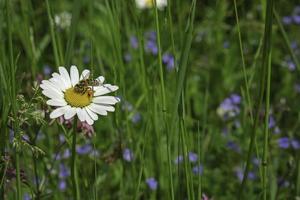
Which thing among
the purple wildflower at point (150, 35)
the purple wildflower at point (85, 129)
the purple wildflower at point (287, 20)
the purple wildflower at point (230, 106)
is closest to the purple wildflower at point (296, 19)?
the purple wildflower at point (287, 20)

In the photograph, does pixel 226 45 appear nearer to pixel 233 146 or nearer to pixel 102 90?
pixel 233 146

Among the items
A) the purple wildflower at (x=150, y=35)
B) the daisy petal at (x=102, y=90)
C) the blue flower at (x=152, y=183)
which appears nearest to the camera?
the daisy petal at (x=102, y=90)

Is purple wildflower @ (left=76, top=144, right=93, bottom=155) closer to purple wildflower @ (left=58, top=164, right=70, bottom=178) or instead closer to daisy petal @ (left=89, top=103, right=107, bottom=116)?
purple wildflower @ (left=58, top=164, right=70, bottom=178)

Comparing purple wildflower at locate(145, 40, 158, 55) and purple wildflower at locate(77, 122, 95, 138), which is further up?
purple wildflower at locate(145, 40, 158, 55)

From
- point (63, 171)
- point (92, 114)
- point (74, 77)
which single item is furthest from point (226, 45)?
point (92, 114)

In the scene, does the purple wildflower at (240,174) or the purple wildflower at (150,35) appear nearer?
the purple wildflower at (240,174)

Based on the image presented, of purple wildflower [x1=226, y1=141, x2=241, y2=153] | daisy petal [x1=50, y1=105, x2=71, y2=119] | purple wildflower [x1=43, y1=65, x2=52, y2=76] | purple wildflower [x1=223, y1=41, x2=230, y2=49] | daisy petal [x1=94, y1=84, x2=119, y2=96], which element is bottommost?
daisy petal [x1=50, y1=105, x2=71, y2=119]

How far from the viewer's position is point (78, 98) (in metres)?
1.04

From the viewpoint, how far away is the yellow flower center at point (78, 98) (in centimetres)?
103

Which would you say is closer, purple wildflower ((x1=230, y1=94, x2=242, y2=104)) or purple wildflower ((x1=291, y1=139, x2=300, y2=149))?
purple wildflower ((x1=291, y1=139, x2=300, y2=149))

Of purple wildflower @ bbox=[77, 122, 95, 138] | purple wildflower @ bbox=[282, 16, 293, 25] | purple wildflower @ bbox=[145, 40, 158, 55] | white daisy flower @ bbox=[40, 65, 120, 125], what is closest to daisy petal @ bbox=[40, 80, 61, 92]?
white daisy flower @ bbox=[40, 65, 120, 125]

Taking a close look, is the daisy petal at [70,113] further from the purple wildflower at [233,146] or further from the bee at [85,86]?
the purple wildflower at [233,146]

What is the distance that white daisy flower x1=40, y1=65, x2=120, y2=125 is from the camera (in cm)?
101

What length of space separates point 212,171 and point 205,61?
65 cm
